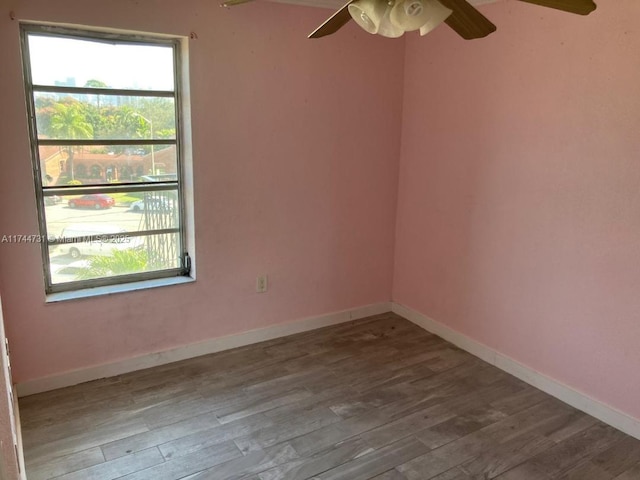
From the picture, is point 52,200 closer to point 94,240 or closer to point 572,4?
point 94,240

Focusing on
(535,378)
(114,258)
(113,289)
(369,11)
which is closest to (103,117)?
(114,258)

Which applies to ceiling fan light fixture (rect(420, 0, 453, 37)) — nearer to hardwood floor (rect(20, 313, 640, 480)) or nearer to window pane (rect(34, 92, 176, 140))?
hardwood floor (rect(20, 313, 640, 480))

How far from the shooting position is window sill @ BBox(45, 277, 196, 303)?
2.63 m

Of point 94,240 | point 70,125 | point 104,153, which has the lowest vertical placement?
point 94,240

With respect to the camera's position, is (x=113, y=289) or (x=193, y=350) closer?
(x=113, y=289)

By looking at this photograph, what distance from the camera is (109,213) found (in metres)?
2.73

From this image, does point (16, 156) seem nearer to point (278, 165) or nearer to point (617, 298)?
point (278, 165)

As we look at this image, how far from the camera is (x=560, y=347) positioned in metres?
2.65

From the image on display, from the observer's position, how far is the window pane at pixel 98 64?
7.91ft

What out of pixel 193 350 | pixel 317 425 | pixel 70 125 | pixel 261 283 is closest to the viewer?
pixel 317 425

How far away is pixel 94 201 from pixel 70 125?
1.34ft

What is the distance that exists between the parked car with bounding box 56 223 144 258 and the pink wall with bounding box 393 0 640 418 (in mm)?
1939

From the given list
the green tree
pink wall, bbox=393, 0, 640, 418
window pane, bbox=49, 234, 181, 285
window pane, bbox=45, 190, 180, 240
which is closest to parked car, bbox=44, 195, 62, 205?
window pane, bbox=45, 190, 180, 240

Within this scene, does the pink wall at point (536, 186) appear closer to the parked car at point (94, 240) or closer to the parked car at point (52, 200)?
the parked car at point (94, 240)
